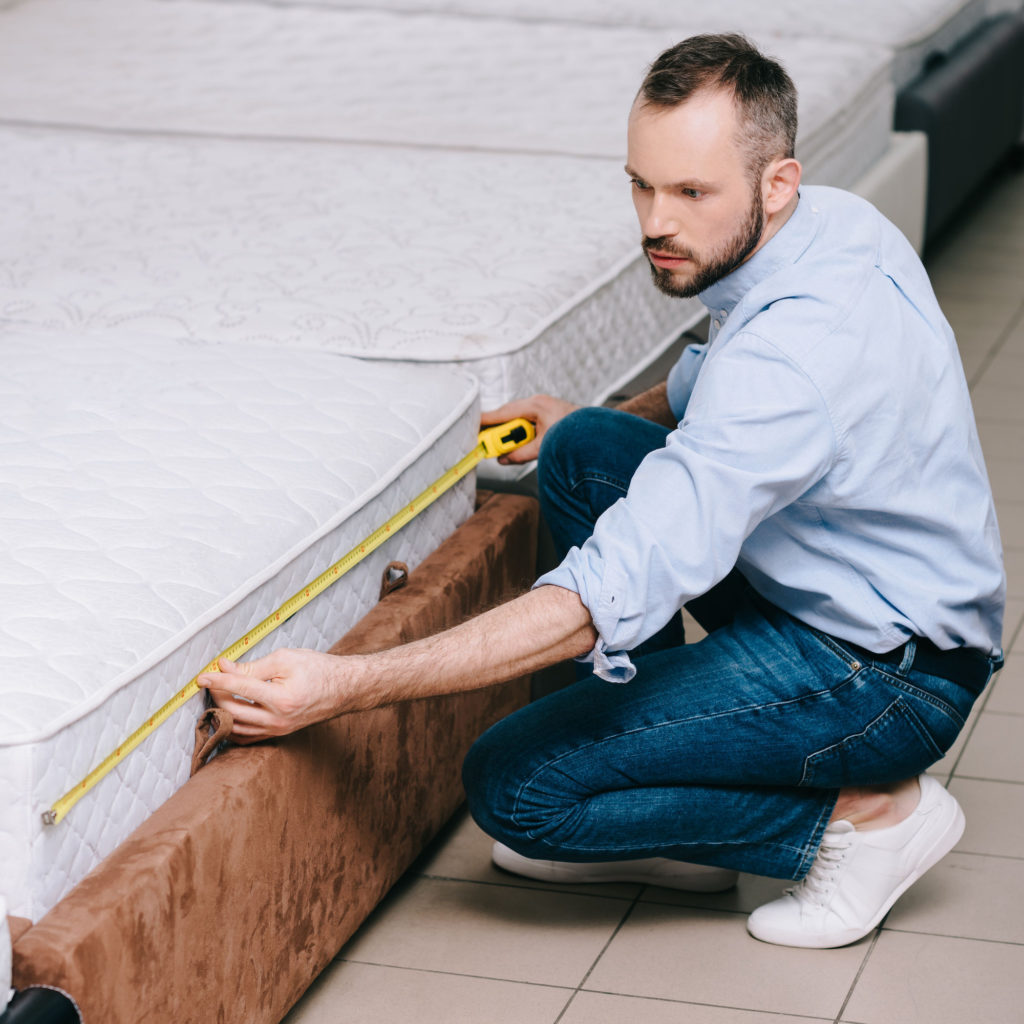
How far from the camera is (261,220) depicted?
2482mm

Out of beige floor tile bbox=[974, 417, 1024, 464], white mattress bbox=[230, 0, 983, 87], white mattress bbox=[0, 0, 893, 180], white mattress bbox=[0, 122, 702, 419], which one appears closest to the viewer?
white mattress bbox=[0, 122, 702, 419]

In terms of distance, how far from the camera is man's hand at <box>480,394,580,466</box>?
1939mm

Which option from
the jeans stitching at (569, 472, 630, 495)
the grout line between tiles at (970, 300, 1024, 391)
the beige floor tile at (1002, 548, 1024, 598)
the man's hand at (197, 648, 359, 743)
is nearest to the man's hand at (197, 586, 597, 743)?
the man's hand at (197, 648, 359, 743)

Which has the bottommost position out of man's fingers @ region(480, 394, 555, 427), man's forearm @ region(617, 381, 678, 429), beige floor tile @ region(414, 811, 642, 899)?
beige floor tile @ region(414, 811, 642, 899)

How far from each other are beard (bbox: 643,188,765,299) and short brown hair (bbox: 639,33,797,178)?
0.04 m

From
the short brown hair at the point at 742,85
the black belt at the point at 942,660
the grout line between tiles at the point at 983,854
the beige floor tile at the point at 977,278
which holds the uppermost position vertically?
the short brown hair at the point at 742,85

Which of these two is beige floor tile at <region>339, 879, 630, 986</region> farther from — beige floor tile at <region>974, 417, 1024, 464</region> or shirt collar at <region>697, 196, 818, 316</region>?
beige floor tile at <region>974, 417, 1024, 464</region>

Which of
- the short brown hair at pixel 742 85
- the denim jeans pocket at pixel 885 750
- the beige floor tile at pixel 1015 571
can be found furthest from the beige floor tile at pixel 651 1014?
the beige floor tile at pixel 1015 571

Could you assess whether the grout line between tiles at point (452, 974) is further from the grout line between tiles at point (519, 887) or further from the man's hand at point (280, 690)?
the man's hand at point (280, 690)

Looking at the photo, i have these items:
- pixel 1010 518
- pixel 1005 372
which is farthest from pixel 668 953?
pixel 1005 372

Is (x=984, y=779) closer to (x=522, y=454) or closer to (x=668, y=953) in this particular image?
(x=668, y=953)

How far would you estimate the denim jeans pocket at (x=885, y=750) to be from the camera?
60.9 inches

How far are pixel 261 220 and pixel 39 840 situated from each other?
1473 millimetres

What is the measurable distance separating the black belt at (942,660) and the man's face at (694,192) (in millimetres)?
395
